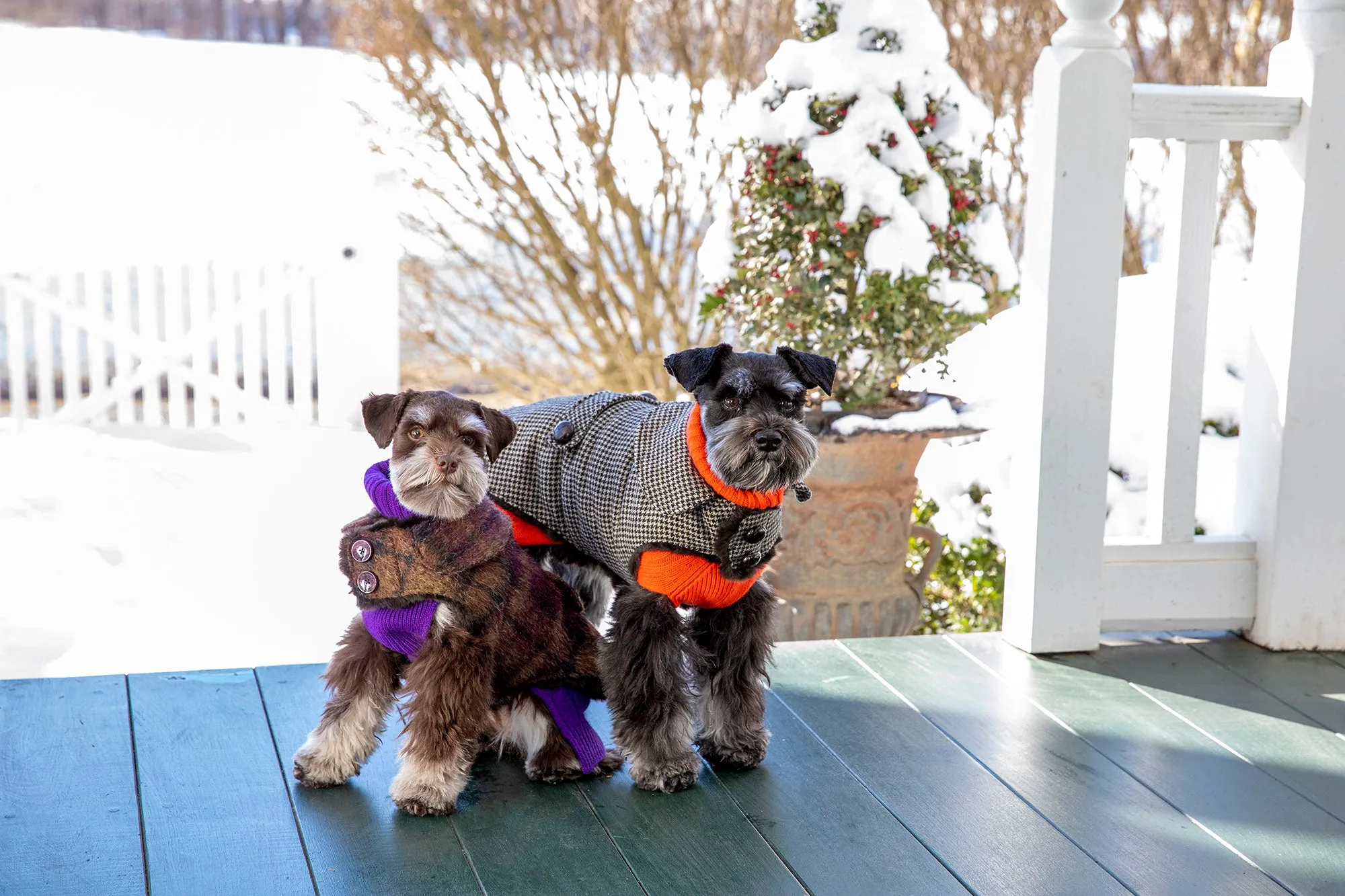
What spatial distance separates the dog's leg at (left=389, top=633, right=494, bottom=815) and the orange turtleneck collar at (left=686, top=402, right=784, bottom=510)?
0.51 m

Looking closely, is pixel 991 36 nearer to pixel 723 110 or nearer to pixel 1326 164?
pixel 723 110

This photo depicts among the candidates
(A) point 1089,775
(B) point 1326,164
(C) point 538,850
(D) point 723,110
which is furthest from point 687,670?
(D) point 723,110

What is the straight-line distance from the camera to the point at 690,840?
232 centimetres

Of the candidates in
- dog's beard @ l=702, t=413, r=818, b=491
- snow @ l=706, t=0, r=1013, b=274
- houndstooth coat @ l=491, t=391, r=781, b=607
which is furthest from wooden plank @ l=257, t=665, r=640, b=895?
snow @ l=706, t=0, r=1013, b=274

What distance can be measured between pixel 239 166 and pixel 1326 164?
21.1ft

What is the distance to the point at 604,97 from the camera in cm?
658

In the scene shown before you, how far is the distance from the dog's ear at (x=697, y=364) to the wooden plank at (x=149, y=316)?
5814 mm

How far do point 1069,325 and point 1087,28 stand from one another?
0.67 metres

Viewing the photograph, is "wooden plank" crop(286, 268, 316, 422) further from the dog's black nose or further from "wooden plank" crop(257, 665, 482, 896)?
the dog's black nose

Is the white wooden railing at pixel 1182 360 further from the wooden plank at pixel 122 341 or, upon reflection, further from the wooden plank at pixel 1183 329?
the wooden plank at pixel 122 341

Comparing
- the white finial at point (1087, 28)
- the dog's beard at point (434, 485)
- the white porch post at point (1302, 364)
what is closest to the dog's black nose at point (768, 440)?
the dog's beard at point (434, 485)

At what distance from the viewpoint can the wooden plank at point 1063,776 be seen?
2.25 meters

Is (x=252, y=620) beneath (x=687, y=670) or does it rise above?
beneath

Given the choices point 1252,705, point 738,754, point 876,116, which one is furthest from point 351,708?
point 876,116
